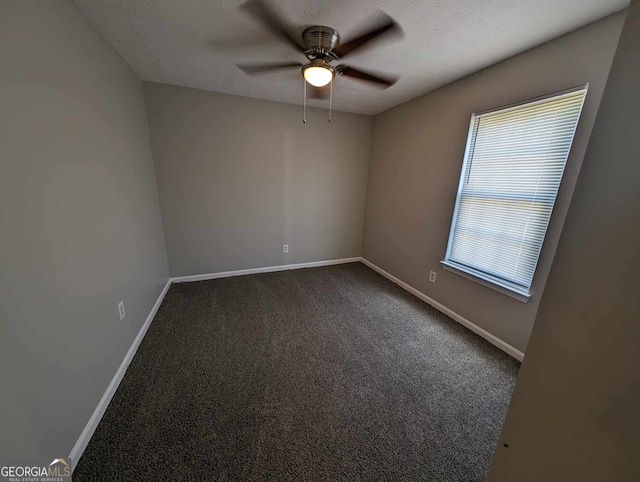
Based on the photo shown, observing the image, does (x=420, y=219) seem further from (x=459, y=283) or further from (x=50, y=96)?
(x=50, y=96)

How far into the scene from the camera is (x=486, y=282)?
213 cm

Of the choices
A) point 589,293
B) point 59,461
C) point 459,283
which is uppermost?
point 589,293

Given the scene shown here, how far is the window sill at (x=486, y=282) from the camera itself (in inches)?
73.4

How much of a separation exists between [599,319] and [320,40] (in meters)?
1.99

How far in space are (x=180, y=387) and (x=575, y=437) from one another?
1915 millimetres

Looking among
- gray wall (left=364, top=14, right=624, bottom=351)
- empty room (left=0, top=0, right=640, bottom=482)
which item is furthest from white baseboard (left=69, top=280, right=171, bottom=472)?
gray wall (left=364, top=14, right=624, bottom=351)

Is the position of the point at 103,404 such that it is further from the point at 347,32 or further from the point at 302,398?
the point at 347,32

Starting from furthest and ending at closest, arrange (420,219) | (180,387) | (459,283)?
(420,219)
(459,283)
(180,387)

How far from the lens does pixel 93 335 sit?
4.52 ft

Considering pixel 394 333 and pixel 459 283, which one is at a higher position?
pixel 459 283

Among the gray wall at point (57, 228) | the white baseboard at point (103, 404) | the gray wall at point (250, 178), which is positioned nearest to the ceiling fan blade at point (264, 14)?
the gray wall at point (57, 228)

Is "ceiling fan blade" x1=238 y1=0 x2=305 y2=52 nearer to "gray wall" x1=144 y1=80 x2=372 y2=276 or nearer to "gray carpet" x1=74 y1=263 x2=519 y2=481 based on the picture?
"gray wall" x1=144 y1=80 x2=372 y2=276

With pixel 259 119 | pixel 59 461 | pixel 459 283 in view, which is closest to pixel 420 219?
pixel 459 283

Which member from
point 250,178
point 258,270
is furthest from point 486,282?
point 250,178
